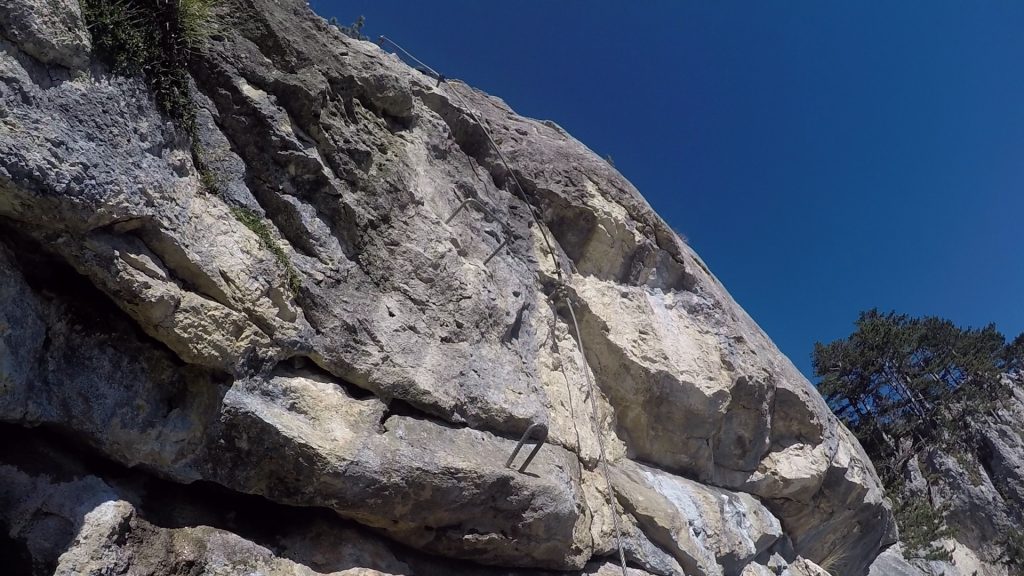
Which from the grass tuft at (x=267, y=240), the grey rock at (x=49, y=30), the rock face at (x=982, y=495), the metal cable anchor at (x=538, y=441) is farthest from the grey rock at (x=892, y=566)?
the grey rock at (x=49, y=30)

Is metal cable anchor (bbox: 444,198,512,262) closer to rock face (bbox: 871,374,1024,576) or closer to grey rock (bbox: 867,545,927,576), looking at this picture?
grey rock (bbox: 867,545,927,576)

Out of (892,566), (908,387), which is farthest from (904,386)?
(892,566)

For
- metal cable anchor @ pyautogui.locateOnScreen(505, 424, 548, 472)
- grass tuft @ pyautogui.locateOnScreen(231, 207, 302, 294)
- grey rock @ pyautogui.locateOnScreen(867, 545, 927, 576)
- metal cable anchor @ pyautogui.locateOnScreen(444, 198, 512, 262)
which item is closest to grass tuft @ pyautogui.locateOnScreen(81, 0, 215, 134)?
grass tuft @ pyautogui.locateOnScreen(231, 207, 302, 294)

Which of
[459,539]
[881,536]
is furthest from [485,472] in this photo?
[881,536]

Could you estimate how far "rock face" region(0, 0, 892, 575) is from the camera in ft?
Result: 13.0

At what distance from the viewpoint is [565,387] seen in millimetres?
7676

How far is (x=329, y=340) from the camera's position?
524 centimetres

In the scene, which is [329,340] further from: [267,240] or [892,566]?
[892,566]

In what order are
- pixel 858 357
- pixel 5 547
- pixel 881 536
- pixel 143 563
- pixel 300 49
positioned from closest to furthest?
pixel 5 547, pixel 143 563, pixel 300 49, pixel 881 536, pixel 858 357

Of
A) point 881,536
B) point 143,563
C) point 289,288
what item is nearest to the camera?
point 143,563

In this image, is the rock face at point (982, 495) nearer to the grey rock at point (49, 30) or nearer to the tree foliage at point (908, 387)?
the tree foliage at point (908, 387)

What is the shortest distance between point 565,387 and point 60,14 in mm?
5801

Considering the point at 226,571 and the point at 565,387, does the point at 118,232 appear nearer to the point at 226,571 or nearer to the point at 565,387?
the point at 226,571

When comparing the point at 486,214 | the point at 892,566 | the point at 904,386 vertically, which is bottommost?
the point at 892,566
